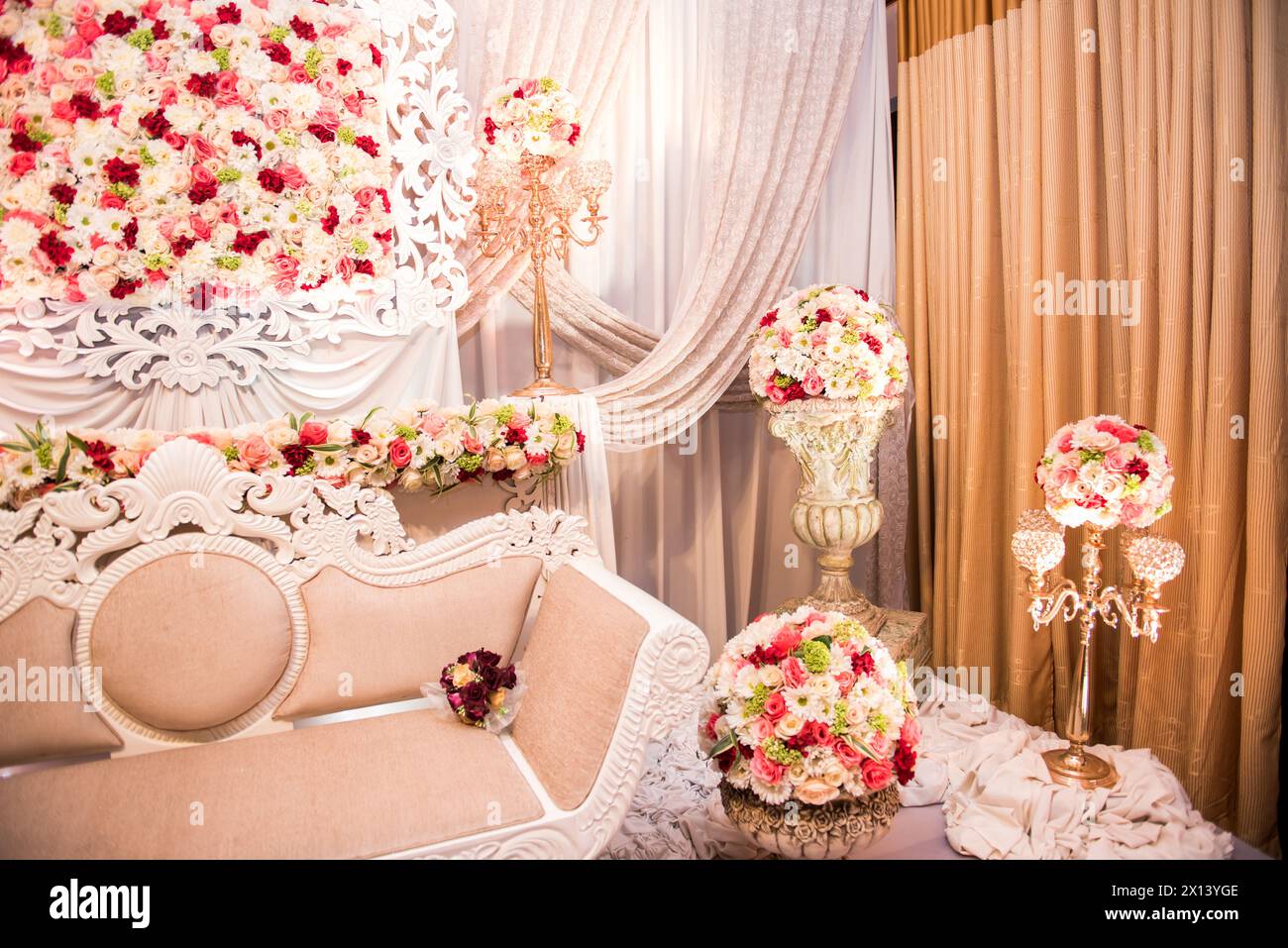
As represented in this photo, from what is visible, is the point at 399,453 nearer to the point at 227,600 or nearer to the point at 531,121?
the point at 227,600

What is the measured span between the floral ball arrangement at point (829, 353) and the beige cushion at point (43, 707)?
6.82 feet

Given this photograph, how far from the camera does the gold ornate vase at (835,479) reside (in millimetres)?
2664

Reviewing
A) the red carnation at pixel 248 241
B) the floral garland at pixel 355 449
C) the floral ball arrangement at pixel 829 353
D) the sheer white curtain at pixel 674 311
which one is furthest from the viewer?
the sheer white curtain at pixel 674 311

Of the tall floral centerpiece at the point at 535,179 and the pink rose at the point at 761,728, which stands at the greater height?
the tall floral centerpiece at the point at 535,179

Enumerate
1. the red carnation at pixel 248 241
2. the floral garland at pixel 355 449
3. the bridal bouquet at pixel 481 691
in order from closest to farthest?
the floral garland at pixel 355 449, the bridal bouquet at pixel 481 691, the red carnation at pixel 248 241

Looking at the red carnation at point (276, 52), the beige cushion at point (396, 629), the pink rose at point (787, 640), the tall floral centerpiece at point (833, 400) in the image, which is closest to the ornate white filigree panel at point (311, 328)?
the red carnation at point (276, 52)

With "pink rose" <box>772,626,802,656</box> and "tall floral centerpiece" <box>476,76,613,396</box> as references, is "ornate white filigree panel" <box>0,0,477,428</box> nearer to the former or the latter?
"tall floral centerpiece" <box>476,76,613,396</box>

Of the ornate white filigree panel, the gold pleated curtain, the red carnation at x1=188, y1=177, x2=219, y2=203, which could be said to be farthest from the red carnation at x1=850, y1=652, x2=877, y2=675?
the red carnation at x1=188, y1=177, x2=219, y2=203

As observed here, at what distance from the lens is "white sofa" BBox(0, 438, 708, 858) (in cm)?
160

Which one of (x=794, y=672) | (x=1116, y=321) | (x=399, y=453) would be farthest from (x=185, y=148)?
(x=1116, y=321)

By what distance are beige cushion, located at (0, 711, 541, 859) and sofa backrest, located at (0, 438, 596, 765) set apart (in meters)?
0.11

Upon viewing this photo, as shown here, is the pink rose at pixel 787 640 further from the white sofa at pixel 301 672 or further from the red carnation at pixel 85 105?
the red carnation at pixel 85 105
